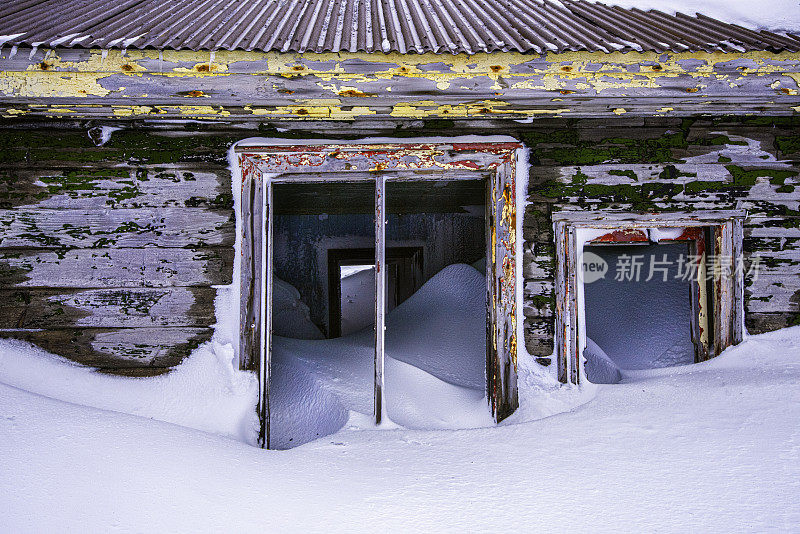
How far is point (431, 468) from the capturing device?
2.13m

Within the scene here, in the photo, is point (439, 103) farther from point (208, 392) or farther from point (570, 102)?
point (208, 392)

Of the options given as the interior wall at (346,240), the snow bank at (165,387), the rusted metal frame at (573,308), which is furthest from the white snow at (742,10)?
the interior wall at (346,240)

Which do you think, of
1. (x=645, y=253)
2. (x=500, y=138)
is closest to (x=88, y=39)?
(x=500, y=138)

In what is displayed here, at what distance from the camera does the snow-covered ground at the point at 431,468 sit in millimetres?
1625

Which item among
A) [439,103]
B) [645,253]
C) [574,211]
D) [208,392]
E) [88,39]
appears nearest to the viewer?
[88,39]

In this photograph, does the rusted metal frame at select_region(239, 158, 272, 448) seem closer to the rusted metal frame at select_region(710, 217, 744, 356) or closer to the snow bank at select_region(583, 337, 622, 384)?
the snow bank at select_region(583, 337, 622, 384)

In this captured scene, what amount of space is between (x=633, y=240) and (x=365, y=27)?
6.48ft

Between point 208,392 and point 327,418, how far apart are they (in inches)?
28.2

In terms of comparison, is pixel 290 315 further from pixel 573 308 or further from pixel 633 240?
pixel 633 240

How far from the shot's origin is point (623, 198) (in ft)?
9.28

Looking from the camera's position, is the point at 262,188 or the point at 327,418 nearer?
the point at 262,188

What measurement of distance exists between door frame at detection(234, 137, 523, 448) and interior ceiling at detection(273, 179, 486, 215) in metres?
1.05

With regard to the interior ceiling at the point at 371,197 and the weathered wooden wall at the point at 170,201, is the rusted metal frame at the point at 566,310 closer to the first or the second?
the weathered wooden wall at the point at 170,201

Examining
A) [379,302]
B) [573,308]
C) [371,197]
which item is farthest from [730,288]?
[371,197]
